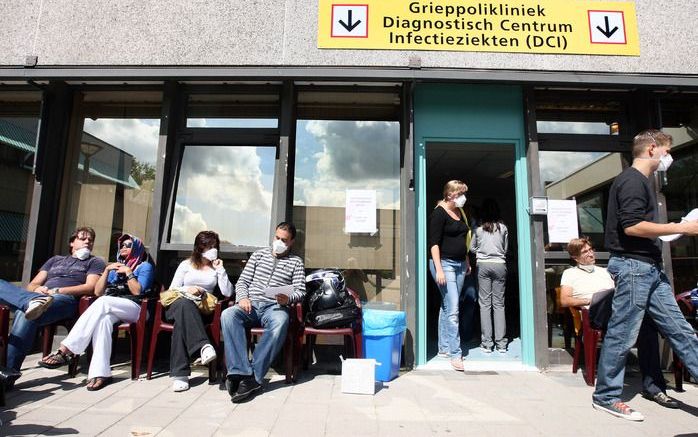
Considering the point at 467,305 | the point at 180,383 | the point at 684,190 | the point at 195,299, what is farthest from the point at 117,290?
the point at 684,190

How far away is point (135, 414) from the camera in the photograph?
2854mm

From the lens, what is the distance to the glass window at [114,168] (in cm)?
479

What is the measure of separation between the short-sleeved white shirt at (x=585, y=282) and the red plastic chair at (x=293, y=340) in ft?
8.44

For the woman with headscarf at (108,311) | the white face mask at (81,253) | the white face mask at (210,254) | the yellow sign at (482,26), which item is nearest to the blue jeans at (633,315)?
the yellow sign at (482,26)

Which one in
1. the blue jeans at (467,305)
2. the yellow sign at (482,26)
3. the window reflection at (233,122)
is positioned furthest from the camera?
the blue jeans at (467,305)

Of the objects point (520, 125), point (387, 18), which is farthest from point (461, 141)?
point (387, 18)

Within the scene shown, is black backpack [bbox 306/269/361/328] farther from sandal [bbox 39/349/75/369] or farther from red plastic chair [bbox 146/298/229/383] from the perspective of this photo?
sandal [bbox 39/349/75/369]

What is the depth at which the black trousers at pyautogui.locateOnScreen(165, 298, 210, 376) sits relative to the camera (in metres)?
3.41

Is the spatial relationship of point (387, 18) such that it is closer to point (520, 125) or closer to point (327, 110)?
point (327, 110)

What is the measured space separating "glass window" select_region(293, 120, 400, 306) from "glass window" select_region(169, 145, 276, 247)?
1.29 ft

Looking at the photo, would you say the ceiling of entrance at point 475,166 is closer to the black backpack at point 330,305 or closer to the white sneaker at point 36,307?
the black backpack at point 330,305

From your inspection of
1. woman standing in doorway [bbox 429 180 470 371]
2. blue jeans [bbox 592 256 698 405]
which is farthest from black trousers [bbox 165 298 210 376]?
blue jeans [bbox 592 256 698 405]

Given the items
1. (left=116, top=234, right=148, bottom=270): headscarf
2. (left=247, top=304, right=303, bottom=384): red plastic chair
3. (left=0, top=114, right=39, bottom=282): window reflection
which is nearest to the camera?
(left=247, top=304, right=303, bottom=384): red plastic chair

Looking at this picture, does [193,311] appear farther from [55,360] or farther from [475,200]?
[475,200]
